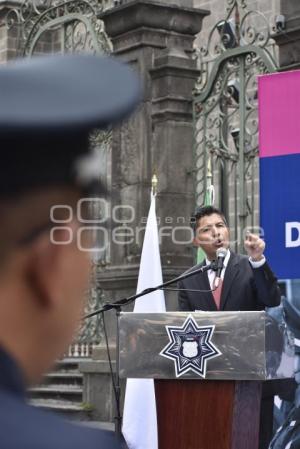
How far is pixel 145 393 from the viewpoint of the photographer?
9227 mm

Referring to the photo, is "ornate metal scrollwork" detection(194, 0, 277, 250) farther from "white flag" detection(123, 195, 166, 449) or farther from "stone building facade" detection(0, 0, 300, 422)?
"white flag" detection(123, 195, 166, 449)

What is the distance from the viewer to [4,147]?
1.06 meters

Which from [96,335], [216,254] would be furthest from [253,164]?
[216,254]

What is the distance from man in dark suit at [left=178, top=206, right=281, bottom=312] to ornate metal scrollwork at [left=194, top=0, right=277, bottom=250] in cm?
345

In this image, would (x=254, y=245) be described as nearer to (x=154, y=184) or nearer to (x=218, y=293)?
(x=218, y=293)

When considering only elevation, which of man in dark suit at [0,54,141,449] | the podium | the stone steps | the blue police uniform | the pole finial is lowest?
the stone steps

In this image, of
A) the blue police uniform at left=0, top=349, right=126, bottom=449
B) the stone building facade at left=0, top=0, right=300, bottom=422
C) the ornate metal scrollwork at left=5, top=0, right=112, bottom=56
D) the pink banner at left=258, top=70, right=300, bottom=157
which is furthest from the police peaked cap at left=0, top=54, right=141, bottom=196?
the ornate metal scrollwork at left=5, top=0, right=112, bottom=56

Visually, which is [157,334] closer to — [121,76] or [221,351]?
[221,351]

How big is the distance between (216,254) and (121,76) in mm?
5867

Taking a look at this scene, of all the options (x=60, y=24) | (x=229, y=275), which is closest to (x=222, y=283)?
(x=229, y=275)

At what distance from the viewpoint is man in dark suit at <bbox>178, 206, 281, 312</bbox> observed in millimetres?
6879

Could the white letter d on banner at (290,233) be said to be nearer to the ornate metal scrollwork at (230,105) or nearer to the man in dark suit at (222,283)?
the man in dark suit at (222,283)

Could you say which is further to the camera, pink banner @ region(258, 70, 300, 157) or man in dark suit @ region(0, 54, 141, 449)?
pink banner @ region(258, 70, 300, 157)

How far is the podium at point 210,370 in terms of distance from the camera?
652cm
